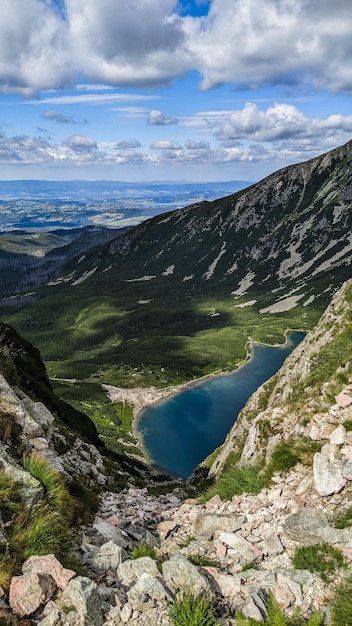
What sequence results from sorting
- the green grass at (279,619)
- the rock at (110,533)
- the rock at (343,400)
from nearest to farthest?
the green grass at (279,619) < the rock at (110,533) < the rock at (343,400)

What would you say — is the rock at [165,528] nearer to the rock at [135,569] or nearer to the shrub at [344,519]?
the rock at [135,569]

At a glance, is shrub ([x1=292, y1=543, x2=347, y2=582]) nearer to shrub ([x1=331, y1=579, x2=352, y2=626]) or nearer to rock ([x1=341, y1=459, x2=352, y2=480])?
shrub ([x1=331, y1=579, x2=352, y2=626])

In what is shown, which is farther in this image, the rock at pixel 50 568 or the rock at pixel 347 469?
the rock at pixel 347 469

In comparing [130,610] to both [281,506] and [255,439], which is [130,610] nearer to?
[281,506]

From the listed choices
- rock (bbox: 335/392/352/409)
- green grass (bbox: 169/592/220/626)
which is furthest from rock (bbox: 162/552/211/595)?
rock (bbox: 335/392/352/409)

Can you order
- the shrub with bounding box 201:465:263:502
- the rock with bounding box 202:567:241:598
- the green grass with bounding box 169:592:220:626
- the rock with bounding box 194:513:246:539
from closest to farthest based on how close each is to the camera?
the green grass with bounding box 169:592:220:626 < the rock with bounding box 202:567:241:598 < the rock with bounding box 194:513:246:539 < the shrub with bounding box 201:465:263:502

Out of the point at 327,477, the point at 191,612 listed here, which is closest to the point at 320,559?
the point at 327,477

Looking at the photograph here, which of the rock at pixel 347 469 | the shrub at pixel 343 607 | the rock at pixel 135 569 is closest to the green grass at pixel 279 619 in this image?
the shrub at pixel 343 607

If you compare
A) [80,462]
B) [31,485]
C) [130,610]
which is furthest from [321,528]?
[80,462]
